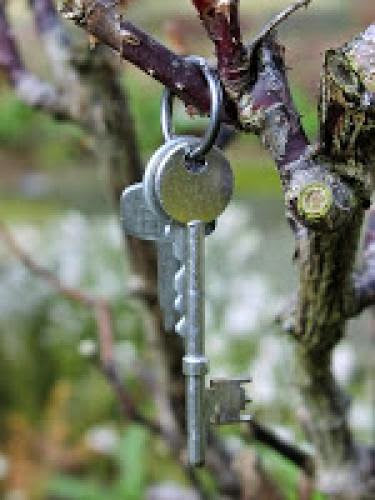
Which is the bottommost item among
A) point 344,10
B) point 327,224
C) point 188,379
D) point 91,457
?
point 91,457

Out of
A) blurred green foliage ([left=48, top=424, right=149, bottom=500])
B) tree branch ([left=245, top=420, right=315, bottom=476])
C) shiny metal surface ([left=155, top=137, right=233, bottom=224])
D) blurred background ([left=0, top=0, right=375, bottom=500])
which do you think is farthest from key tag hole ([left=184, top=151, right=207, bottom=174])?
blurred green foliage ([left=48, top=424, right=149, bottom=500])

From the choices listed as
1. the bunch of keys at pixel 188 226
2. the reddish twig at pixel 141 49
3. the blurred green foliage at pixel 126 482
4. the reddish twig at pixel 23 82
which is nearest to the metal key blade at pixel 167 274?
the bunch of keys at pixel 188 226

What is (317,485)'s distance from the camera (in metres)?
1.35

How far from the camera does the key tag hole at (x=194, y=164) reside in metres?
0.90

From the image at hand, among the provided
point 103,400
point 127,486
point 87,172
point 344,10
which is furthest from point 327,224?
point 87,172

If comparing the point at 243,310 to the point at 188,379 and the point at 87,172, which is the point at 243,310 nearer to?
the point at 188,379

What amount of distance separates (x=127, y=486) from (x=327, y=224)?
65.9 inches

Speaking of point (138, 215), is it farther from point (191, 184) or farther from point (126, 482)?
point (126, 482)

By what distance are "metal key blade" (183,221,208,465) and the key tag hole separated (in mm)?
40

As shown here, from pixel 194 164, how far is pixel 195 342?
144mm

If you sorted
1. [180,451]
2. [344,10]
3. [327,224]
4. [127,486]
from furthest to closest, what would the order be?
[344,10]
[127,486]
[180,451]
[327,224]

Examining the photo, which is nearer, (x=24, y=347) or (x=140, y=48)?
(x=140, y=48)

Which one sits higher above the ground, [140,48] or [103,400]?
[140,48]

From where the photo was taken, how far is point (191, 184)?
2.94 ft
